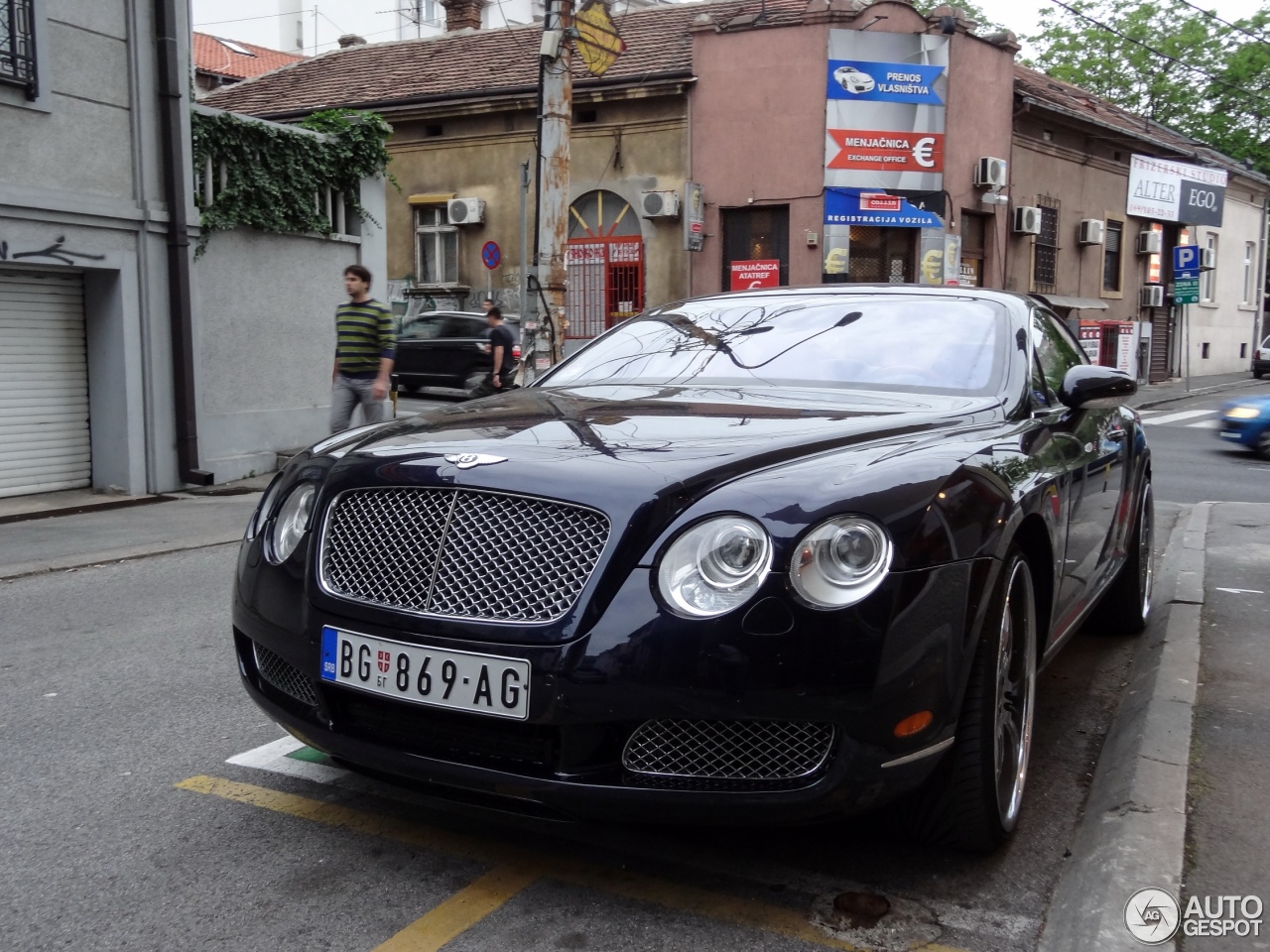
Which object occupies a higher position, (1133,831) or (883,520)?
(883,520)

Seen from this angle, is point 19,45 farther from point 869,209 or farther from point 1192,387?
point 1192,387

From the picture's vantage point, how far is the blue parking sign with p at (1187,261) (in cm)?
2831

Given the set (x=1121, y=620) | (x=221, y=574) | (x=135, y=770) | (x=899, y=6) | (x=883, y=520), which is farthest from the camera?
(x=899, y=6)

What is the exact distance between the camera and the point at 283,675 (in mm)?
3109

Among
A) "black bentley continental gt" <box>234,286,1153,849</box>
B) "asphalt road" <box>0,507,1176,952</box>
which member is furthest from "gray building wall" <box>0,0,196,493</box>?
"black bentley continental gt" <box>234,286,1153,849</box>

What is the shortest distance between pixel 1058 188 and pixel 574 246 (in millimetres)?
10966

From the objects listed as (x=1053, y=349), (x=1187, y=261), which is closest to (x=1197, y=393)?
(x=1187, y=261)

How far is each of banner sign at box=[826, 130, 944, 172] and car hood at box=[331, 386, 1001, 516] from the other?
19262mm

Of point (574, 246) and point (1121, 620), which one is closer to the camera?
point (1121, 620)

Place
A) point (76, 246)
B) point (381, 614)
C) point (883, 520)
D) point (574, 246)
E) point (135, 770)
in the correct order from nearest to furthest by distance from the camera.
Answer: point (883, 520) < point (381, 614) < point (135, 770) < point (76, 246) < point (574, 246)

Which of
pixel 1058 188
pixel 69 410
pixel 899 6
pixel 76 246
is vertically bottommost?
pixel 69 410

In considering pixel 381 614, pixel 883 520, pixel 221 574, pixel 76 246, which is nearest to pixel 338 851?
pixel 381 614

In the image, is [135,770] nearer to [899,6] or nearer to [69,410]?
[69,410]

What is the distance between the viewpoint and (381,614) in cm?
281
